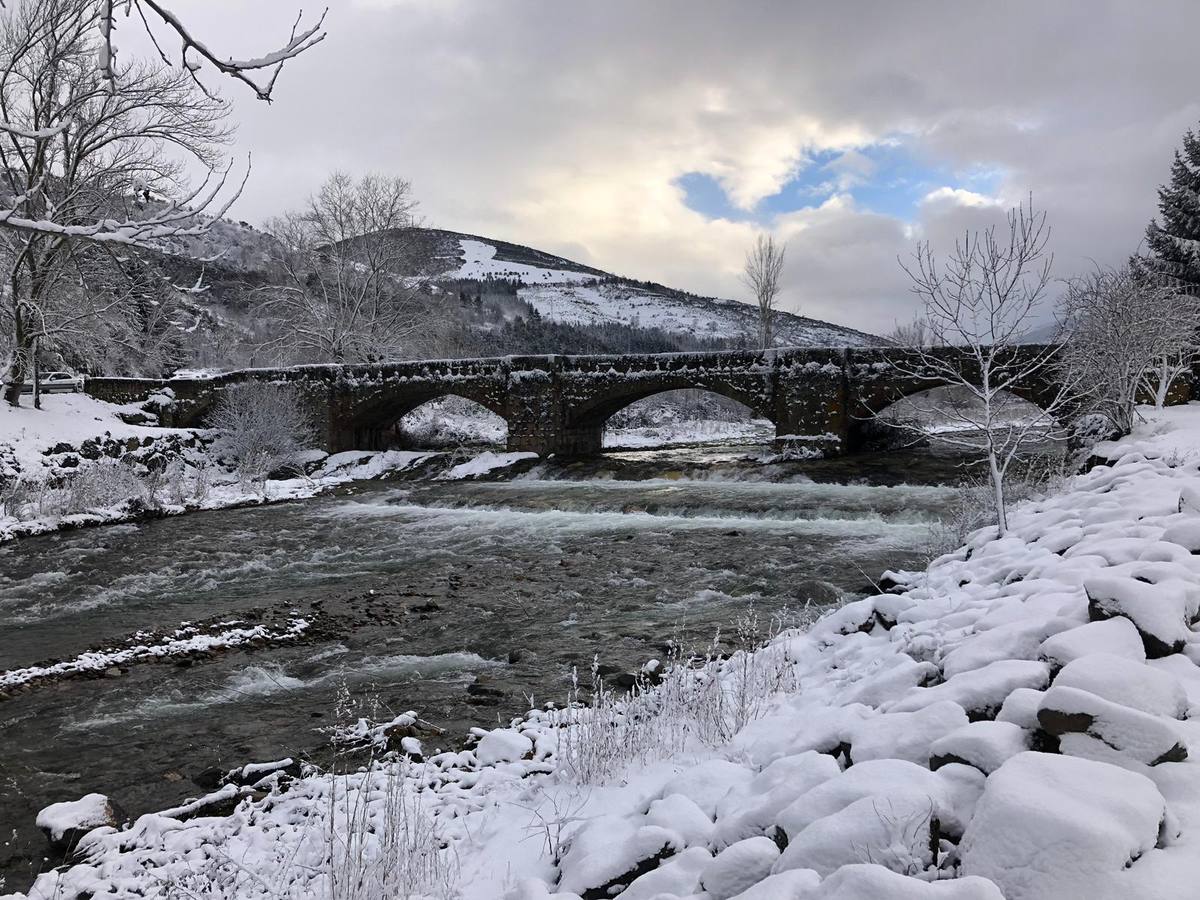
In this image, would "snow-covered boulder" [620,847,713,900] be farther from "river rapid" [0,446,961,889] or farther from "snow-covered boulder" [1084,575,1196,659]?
"river rapid" [0,446,961,889]

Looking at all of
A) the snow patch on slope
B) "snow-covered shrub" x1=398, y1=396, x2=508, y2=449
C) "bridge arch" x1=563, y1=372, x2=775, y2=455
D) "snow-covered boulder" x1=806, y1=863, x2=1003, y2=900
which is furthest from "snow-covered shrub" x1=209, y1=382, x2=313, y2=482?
the snow patch on slope

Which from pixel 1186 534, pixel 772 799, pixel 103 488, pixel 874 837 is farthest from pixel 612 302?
pixel 874 837

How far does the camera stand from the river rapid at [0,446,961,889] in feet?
16.8

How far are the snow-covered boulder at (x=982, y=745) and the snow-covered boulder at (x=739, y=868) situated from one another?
2.27ft

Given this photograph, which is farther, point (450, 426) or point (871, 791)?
point (450, 426)

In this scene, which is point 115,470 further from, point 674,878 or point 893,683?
point 674,878

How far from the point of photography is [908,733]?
282cm

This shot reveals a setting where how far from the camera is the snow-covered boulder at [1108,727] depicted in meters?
2.11

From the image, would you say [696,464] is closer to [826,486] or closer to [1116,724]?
[826,486]

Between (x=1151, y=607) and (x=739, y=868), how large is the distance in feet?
7.08

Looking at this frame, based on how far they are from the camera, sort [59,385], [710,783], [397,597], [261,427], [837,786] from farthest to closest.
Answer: [59,385]
[261,427]
[397,597]
[710,783]
[837,786]

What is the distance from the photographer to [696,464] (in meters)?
22.0

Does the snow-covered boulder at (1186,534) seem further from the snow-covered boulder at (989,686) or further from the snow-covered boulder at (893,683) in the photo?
the snow-covered boulder at (989,686)

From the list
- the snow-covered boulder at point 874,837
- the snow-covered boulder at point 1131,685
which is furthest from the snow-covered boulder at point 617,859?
the snow-covered boulder at point 1131,685
